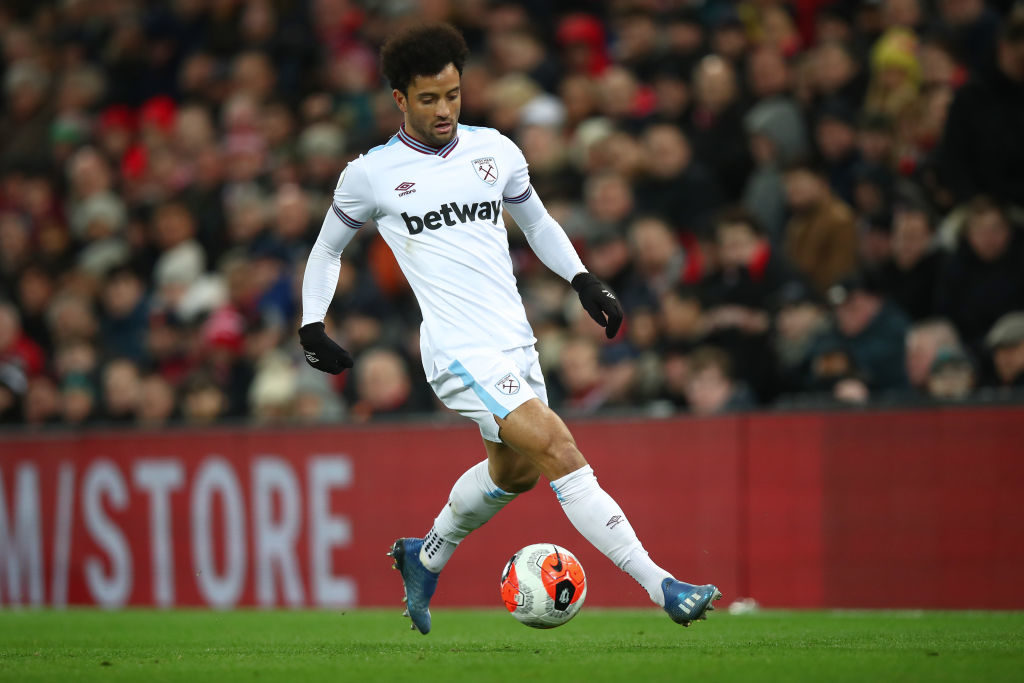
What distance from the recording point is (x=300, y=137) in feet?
55.7

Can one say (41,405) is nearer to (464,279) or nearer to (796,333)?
(796,333)

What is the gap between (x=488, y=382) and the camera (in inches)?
276

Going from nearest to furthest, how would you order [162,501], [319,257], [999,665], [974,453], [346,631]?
1. [999,665]
2. [319,257]
3. [346,631]
4. [974,453]
5. [162,501]

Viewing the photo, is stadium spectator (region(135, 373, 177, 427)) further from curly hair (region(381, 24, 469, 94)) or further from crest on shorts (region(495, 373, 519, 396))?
crest on shorts (region(495, 373, 519, 396))

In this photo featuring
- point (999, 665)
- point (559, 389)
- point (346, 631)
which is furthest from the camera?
point (559, 389)

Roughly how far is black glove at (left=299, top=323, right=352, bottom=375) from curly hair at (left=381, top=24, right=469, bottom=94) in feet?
4.06

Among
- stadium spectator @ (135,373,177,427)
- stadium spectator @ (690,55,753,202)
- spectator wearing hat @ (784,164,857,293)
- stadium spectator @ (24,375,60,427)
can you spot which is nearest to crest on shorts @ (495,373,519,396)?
spectator wearing hat @ (784,164,857,293)

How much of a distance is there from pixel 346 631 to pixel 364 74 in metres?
9.18

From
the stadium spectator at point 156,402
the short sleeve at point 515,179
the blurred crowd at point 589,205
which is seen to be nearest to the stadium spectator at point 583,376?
the blurred crowd at point 589,205

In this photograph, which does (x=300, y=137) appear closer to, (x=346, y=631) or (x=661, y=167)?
(x=661, y=167)

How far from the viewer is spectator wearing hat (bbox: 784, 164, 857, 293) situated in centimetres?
1182

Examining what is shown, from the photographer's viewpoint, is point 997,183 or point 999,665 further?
point 997,183

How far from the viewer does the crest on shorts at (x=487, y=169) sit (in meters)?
7.34

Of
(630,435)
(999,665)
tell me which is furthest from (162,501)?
(999,665)
